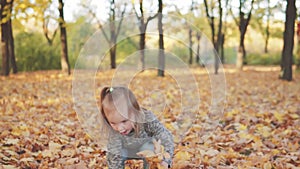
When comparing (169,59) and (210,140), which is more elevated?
(169,59)

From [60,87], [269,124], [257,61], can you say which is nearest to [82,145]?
[269,124]

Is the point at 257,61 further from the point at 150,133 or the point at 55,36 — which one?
the point at 150,133

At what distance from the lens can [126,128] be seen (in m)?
2.40

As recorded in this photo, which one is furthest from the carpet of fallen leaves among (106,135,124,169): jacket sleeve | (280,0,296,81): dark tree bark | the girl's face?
(280,0,296,81): dark tree bark

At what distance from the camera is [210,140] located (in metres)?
3.93

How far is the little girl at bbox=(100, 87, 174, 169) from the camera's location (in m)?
2.37

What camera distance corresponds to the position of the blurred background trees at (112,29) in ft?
18.2

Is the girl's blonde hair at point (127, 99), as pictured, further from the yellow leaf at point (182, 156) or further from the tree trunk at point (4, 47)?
the tree trunk at point (4, 47)

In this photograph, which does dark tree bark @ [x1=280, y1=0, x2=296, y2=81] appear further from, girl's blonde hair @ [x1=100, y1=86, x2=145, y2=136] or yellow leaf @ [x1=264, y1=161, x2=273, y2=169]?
girl's blonde hair @ [x1=100, y1=86, x2=145, y2=136]

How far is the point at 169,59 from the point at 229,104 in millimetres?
3927

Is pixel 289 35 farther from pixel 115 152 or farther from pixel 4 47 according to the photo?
pixel 115 152

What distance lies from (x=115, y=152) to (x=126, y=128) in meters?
0.21

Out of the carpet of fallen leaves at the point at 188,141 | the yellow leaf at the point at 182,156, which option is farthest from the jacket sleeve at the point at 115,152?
the yellow leaf at the point at 182,156

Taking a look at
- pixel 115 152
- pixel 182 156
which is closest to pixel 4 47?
pixel 182 156
